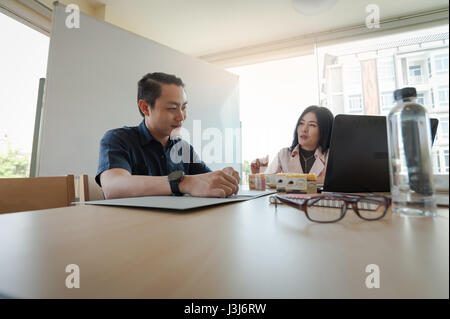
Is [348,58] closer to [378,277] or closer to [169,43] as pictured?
[169,43]

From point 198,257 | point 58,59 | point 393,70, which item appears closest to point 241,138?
point 393,70

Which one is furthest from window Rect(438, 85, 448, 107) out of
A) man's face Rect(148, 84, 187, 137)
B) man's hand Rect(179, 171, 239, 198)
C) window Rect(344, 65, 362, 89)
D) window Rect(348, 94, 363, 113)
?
window Rect(344, 65, 362, 89)

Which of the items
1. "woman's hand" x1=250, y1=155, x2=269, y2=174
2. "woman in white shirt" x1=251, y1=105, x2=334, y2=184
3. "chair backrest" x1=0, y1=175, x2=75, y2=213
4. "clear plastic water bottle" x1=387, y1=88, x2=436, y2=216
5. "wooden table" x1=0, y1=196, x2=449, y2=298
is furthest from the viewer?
"woman in white shirt" x1=251, y1=105, x2=334, y2=184

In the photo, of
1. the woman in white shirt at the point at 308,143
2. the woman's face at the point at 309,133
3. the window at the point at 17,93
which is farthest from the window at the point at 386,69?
the window at the point at 17,93

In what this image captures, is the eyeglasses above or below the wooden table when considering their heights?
above

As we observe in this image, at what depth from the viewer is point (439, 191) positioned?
0.86 feet

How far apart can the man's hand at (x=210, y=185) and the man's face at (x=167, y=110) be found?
1.76 ft

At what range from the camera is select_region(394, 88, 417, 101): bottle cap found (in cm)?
32

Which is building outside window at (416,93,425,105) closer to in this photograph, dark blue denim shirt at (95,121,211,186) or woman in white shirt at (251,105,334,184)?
dark blue denim shirt at (95,121,211,186)

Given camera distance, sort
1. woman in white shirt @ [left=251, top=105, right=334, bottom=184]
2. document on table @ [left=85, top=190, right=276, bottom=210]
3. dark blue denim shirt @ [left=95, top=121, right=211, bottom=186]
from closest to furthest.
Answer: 1. document on table @ [left=85, top=190, right=276, bottom=210]
2. dark blue denim shirt @ [left=95, top=121, right=211, bottom=186]
3. woman in white shirt @ [left=251, top=105, right=334, bottom=184]

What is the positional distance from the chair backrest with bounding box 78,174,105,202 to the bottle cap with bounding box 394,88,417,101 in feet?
3.94

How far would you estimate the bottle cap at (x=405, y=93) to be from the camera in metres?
0.32
